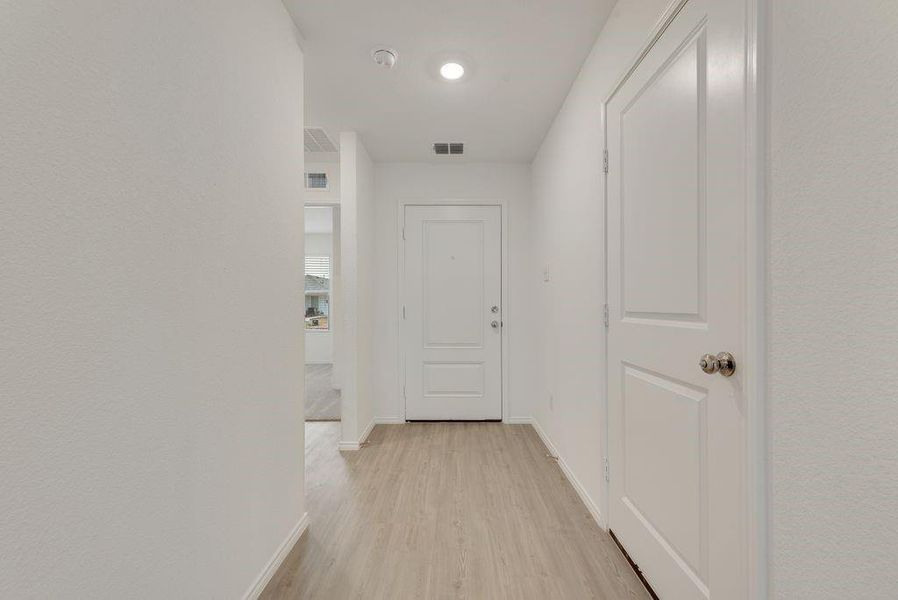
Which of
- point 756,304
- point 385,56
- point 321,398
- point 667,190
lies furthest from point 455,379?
point 756,304

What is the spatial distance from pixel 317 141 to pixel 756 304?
3247mm

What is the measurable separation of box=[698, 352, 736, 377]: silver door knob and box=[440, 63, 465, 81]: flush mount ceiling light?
6.33ft

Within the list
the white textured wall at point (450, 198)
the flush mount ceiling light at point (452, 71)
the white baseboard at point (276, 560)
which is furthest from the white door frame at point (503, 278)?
the white baseboard at point (276, 560)

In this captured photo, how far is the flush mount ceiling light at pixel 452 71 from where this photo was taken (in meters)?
2.29

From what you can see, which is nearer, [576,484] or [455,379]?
[576,484]

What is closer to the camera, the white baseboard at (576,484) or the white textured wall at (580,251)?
the white textured wall at (580,251)

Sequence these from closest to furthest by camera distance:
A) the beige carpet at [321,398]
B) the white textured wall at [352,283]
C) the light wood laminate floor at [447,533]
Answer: the light wood laminate floor at [447,533]
the white textured wall at [352,283]
the beige carpet at [321,398]

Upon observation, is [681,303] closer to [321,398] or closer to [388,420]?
[388,420]

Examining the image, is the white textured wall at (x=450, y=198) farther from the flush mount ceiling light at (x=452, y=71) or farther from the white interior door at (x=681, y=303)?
the white interior door at (x=681, y=303)

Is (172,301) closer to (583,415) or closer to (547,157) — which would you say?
(583,415)

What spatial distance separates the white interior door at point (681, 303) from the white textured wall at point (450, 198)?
1.99 meters

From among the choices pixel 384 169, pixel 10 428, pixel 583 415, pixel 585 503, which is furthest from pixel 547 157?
pixel 10 428

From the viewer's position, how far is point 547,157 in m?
3.19

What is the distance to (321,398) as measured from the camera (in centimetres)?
489
